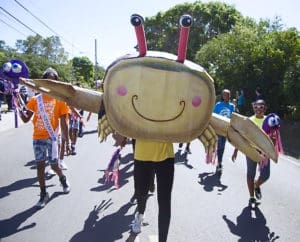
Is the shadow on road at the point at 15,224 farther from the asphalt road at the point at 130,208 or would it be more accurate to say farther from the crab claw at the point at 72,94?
the crab claw at the point at 72,94

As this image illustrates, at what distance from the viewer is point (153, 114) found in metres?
2.84

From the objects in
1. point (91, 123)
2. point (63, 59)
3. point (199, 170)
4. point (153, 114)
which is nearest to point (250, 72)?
point (91, 123)

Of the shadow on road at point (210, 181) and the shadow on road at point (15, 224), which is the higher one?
the shadow on road at point (15, 224)

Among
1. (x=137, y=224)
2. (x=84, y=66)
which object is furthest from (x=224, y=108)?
(x=84, y=66)

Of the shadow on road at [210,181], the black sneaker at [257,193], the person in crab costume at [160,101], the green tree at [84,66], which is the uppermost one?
the person in crab costume at [160,101]

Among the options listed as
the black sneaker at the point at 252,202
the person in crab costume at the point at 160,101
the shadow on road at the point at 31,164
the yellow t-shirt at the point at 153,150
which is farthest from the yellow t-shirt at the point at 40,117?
the black sneaker at the point at 252,202

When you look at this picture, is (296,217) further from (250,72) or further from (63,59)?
(63,59)

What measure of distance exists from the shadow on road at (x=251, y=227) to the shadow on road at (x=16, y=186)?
123 inches

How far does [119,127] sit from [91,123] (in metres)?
12.3

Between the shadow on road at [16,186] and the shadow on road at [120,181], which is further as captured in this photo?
the shadow on road at [120,181]

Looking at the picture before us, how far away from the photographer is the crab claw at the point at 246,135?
3.01m

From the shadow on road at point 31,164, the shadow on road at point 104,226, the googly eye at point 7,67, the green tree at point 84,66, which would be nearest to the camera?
the googly eye at point 7,67

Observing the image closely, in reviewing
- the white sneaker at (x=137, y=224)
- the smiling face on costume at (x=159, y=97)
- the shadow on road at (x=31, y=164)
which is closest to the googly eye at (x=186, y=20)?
the smiling face on costume at (x=159, y=97)

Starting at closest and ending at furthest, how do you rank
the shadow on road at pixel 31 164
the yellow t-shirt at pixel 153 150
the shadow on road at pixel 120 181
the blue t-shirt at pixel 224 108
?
the yellow t-shirt at pixel 153 150
the shadow on road at pixel 120 181
the blue t-shirt at pixel 224 108
the shadow on road at pixel 31 164
